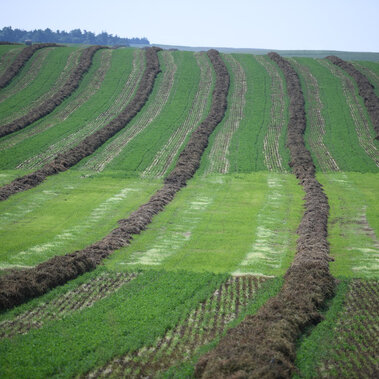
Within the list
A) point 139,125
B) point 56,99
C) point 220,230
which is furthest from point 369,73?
point 220,230

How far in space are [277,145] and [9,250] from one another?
4250 centimetres

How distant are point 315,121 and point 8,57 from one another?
→ 221 feet

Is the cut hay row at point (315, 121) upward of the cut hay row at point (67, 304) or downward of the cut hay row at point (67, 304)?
upward

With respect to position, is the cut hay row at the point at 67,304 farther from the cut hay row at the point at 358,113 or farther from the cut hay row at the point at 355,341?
the cut hay row at the point at 358,113

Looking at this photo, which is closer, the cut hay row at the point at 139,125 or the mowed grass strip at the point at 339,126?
the cut hay row at the point at 139,125

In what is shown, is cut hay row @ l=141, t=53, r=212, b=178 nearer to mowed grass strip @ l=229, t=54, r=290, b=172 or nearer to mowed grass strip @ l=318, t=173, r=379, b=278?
mowed grass strip @ l=229, t=54, r=290, b=172

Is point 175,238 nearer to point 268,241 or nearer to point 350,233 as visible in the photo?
point 268,241

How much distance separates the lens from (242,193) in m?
49.0

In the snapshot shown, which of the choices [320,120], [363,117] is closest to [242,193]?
[320,120]

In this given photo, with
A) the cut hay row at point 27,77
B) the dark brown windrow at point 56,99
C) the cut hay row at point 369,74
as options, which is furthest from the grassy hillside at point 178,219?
the dark brown windrow at point 56,99

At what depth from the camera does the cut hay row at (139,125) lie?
59438 millimetres

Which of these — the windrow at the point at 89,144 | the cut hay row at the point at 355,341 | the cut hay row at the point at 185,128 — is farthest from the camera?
the cut hay row at the point at 185,128

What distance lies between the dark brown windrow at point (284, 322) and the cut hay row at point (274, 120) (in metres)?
19.9

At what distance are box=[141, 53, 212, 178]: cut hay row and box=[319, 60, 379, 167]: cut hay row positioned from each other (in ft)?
81.6
